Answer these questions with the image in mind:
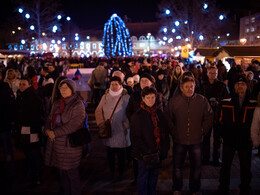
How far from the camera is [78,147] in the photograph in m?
4.02

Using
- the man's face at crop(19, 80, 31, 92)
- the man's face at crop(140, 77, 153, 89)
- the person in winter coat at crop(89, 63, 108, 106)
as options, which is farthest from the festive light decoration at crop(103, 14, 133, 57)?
the man's face at crop(19, 80, 31, 92)

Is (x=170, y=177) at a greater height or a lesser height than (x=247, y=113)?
lesser

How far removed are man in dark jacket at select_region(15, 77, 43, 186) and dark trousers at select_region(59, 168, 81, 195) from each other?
0.96 metres

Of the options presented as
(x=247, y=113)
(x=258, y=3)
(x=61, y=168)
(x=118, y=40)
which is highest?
(x=258, y=3)

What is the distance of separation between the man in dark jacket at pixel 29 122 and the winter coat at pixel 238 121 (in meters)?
2.94

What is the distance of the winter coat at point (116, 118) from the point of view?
4902 millimetres

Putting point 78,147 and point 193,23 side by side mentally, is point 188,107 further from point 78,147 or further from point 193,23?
point 193,23

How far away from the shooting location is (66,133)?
3.89m

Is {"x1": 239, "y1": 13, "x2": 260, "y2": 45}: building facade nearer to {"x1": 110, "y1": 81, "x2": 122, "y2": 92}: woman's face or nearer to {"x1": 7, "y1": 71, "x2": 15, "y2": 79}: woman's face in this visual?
{"x1": 7, "y1": 71, "x2": 15, "y2": 79}: woman's face

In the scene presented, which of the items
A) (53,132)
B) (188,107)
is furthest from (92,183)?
(188,107)

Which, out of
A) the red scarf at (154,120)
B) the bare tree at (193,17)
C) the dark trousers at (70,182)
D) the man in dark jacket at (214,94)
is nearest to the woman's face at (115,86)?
the red scarf at (154,120)

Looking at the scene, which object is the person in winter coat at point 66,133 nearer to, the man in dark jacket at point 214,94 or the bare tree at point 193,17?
the man in dark jacket at point 214,94

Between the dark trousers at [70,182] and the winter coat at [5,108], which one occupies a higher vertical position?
the winter coat at [5,108]

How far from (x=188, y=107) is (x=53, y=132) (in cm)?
191
